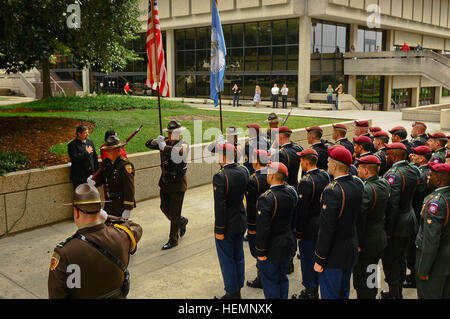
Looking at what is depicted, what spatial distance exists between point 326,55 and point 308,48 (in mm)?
2700

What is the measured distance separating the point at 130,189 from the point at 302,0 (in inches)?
1098

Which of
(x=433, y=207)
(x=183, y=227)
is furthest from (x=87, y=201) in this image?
(x=183, y=227)

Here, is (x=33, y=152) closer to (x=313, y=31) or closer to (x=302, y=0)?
(x=302, y=0)

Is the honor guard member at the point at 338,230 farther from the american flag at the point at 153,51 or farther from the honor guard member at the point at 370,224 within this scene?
the american flag at the point at 153,51

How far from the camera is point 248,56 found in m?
35.8

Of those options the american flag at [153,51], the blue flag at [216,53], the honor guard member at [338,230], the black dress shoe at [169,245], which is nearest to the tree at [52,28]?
the american flag at [153,51]

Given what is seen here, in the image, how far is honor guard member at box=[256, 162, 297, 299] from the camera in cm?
507

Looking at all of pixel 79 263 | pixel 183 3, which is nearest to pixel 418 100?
pixel 183 3

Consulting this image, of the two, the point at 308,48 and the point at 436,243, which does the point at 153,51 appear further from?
the point at 308,48

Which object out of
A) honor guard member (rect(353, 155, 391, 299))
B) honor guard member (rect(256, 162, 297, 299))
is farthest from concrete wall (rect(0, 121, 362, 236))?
honor guard member (rect(353, 155, 391, 299))

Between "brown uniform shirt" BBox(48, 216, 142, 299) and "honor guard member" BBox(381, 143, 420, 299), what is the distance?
3637 mm

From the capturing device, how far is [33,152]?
34.2 feet

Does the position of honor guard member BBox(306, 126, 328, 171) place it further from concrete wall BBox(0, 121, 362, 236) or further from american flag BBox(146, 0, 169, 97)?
concrete wall BBox(0, 121, 362, 236)
